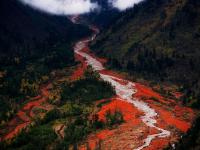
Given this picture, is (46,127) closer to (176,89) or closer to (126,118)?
(126,118)

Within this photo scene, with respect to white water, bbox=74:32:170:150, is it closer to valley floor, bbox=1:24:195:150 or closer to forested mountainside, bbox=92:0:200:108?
valley floor, bbox=1:24:195:150

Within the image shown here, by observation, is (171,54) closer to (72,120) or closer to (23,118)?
(23,118)

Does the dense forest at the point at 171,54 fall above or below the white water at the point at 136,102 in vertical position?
above

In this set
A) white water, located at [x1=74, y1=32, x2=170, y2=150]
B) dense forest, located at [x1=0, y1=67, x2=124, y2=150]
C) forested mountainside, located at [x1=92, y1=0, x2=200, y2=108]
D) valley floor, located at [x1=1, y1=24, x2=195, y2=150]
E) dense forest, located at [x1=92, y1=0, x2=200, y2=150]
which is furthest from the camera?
forested mountainside, located at [x1=92, y1=0, x2=200, y2=108]

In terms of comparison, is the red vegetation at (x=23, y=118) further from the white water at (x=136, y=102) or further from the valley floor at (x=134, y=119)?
the white water at (x=136, y=102)

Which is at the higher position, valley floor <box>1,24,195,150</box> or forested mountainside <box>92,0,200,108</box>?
forested mountainside <box>92,0,200,108</box>

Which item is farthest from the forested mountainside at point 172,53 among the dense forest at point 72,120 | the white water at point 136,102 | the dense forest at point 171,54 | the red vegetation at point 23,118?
the red vegetation at point 23,118

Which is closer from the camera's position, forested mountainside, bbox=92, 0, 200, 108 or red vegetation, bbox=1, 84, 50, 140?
red vegetation, bbox=1, 84, 50, 140

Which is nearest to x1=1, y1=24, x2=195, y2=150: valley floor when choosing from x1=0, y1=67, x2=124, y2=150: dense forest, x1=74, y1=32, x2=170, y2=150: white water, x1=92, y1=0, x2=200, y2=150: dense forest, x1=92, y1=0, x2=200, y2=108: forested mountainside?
x1=74, y1=32, x2=170, y2=150: white water

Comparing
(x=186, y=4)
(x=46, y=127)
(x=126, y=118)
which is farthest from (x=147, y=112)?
(x=186, y=4)

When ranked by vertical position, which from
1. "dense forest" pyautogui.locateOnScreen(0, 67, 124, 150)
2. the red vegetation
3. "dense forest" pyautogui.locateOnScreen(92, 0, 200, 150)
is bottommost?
the red vegetation

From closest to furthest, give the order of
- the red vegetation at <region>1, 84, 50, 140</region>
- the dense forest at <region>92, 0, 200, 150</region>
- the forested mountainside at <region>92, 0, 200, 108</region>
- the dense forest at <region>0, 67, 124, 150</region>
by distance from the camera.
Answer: the dense forest at <region>0, 67, 124, 150</region> < the red vegetation at <region>1, 84, 50, 140</region> < the dense forest at <region>92, 0, 200, 150</region> < the forested mountainside at <region>92, 0, 200, 108</region>
